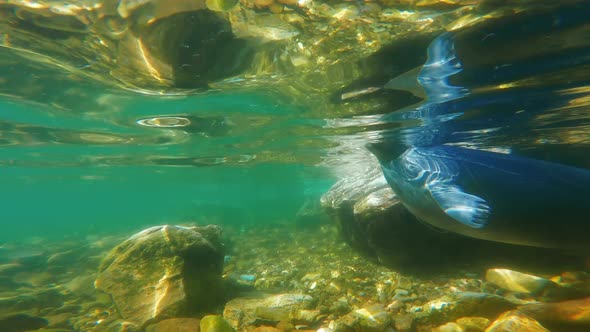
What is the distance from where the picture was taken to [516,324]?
3230 millimetres

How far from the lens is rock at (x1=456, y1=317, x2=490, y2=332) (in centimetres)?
357

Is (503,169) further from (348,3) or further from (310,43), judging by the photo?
(310,43)

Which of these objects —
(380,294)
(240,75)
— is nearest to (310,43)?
(240,75)

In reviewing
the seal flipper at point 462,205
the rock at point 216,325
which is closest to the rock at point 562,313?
the seal flipper at point 462,205

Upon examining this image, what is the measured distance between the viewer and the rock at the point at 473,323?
3574 millimetres

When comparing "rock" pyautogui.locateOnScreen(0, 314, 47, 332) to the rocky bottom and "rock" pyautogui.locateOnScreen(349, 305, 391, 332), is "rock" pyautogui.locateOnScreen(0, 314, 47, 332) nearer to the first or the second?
the rocky bottom

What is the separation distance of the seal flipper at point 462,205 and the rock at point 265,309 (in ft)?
9.64

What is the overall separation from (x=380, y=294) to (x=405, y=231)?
1.85 metres

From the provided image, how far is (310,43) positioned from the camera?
570 cm

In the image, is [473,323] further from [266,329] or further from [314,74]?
[314,74]

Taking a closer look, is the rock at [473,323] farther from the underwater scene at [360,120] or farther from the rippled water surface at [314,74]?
the rippled water surface at [314,74]

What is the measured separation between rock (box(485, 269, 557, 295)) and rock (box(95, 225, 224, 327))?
5458 mm

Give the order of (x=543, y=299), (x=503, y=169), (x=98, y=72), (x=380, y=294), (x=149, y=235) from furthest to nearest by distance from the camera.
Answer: (x=98, y=72) < (x=149, y=235) < (x=380, y=294) < (x=503, y=169) < (x=543, y=299)

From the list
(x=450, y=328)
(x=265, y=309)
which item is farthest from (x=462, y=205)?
(x=265, y=309)
